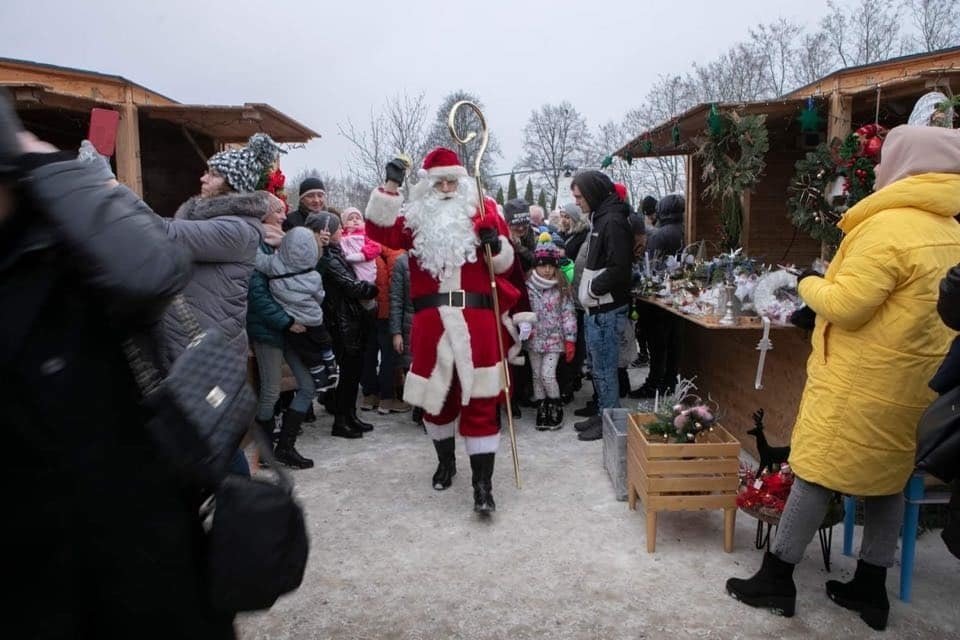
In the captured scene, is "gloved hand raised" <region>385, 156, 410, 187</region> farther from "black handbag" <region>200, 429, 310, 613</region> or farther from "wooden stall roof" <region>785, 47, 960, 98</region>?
"wooden stall roof" <region>785, 47, 960, 98</region>

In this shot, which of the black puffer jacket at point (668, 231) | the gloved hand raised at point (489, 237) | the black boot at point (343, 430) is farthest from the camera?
the black puffer jacket at point (668, 231)

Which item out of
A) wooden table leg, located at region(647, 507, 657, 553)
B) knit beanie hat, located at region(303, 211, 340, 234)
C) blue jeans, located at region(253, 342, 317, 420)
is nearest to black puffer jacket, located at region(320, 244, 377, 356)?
knit beanie hat, located at region(303, 211, 340, 234)

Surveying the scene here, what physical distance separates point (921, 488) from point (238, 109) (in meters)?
6.20

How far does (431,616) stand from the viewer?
288cm

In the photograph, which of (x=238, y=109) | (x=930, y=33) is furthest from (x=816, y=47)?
(x=238, y=109)

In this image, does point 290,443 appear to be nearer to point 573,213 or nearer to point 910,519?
point 910,519

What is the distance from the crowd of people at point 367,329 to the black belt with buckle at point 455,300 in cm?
1

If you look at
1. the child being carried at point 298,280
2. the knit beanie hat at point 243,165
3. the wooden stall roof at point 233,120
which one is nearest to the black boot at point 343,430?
the child being carried at point 298,280

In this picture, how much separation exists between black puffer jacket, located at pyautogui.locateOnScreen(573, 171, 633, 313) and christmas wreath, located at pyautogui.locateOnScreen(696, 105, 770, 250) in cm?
84

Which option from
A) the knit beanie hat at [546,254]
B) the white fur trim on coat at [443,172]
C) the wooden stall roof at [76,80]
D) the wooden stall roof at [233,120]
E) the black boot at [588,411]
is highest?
the wooden stall roof at [76,80]

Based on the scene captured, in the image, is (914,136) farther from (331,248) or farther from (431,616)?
(331,248)

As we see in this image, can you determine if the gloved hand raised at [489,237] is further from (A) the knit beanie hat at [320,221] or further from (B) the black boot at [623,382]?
(B) the black boot at [623,382]

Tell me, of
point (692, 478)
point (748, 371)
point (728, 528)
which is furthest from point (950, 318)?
point (748, 371)

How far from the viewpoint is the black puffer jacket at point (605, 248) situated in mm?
5039
